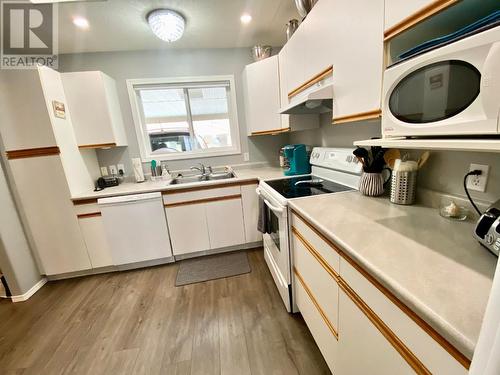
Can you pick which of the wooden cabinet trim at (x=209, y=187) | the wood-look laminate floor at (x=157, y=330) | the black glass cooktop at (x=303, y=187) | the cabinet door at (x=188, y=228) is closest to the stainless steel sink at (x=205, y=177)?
the wooden cabinet trim at (x=209, y=187)

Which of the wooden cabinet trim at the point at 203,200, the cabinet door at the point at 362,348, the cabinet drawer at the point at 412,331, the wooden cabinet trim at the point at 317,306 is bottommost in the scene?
the wooden cabinet trim at the point at 317,306

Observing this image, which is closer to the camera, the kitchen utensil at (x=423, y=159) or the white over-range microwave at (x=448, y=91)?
the white over-range microwave at (x=448, y=91)

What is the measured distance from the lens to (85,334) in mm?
1607

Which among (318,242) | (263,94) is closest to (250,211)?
(263,94)

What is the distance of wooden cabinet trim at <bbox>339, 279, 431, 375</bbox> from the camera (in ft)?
1.82

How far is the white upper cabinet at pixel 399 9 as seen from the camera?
0.74 meters

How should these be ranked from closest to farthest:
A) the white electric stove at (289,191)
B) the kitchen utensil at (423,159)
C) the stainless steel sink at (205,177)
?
the kitchen utensil at (423,159) → the white electric stove at (289,191) → the stainless steel sink at (205,177)

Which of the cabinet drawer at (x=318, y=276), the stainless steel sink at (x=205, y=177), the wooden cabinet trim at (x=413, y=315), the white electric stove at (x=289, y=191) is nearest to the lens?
the wooden cabinet trim at (x=413, y=315)

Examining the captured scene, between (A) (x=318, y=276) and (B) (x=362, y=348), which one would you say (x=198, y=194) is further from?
(B) (x=362, y=348)

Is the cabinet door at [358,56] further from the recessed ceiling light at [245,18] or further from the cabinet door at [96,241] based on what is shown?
the cabinet door at [96,241]

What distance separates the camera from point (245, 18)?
2.05 metres

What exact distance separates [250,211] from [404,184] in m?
1.63

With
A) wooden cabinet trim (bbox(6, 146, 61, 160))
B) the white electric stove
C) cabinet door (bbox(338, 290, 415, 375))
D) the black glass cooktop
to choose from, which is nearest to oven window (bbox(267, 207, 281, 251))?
the white electric stove

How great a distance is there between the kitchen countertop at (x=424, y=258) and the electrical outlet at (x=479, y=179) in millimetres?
152
